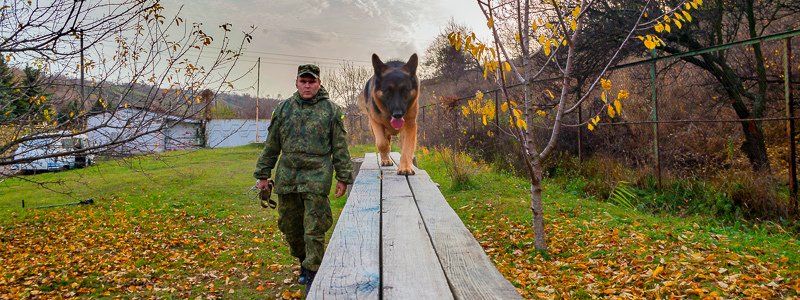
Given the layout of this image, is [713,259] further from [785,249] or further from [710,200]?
[710,200]

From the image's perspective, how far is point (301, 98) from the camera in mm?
4137

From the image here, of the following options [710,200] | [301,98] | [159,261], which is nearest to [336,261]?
[301,98]

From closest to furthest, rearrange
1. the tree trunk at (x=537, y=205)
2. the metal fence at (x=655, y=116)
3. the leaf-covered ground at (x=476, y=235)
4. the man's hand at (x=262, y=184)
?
the leaf-covered ground at (x=476, y=235) → the man's hand at (x=262, y=184) → the tree trunk at (x=537, y=205) → the metal fence at (x=655, y=116)

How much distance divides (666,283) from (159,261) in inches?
239

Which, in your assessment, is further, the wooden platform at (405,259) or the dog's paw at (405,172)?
the dog's paw at (405,172)

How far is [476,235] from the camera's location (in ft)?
19.9

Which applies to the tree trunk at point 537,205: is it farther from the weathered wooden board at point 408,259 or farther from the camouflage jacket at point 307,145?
the camouflage jacket at point 307,145

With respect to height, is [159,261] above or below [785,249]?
below

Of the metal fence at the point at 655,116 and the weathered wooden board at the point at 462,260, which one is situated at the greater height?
the metal fence at the point at 655,116

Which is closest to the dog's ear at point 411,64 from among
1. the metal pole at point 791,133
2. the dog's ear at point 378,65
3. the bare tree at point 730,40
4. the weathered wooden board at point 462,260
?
the dog's ear at point 378,65

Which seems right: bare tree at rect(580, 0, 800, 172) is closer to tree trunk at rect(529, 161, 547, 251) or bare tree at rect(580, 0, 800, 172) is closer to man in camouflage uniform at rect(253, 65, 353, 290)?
tree trunk at rect(529, 161, 547, 251)

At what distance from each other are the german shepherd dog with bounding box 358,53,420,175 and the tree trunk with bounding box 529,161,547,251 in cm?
157

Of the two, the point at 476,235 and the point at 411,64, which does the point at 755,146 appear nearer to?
the point at 476,235

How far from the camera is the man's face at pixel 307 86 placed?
4031mm
